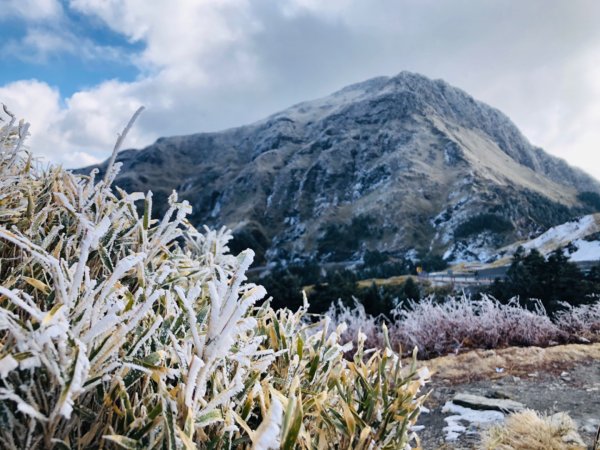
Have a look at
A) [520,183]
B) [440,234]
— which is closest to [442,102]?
[520,183]

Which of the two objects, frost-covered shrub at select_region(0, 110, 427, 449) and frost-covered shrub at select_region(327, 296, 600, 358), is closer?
frost-covered shrub at select_region(0, 110, 427, 449)

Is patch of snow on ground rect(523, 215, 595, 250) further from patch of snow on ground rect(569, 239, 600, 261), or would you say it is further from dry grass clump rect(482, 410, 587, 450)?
dry grass clump rect(482, 410, 587, 450)

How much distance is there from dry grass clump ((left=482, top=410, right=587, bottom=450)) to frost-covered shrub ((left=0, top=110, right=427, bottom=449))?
6.18 feet

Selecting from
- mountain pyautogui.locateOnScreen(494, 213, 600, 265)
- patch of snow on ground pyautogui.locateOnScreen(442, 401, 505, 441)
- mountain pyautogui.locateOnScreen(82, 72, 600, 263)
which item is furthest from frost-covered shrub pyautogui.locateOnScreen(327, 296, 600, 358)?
mountain pyautogui.locateOnScreen(82, 72, 600, 263)

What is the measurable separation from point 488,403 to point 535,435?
1149 millimetres

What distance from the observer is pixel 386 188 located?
141 m

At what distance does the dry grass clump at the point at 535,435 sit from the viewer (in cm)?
277

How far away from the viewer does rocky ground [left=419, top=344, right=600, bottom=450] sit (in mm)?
3480

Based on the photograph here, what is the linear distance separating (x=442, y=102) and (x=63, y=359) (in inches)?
8284

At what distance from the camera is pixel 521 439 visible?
2869 mm

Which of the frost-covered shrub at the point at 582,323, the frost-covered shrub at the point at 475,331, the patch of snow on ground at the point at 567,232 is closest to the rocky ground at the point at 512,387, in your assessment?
the frost-covered shrub at the point at 475,331

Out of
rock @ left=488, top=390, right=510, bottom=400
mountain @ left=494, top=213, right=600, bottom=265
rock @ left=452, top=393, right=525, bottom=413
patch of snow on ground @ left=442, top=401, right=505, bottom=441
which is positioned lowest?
patch of snow on ground @ left=442, top=401, right=505, bottom=441

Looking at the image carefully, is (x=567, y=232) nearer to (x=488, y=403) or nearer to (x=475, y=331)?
(x=475, y=331)

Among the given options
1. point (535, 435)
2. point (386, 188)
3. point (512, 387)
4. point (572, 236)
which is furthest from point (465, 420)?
point (386, 188)
